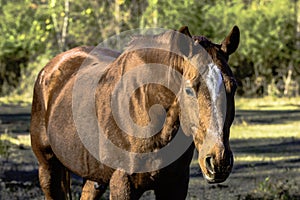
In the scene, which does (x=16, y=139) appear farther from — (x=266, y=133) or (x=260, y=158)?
(x=266, y=133)

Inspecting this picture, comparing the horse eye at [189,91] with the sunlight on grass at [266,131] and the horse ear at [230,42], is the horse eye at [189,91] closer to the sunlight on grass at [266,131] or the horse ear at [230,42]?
the horse ear at [230,42]

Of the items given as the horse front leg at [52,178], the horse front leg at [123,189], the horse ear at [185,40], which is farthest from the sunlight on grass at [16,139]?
the horse ear at [185,40]

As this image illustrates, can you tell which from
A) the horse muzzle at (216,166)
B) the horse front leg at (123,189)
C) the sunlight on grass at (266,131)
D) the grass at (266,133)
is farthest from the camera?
the sunlight on grass at (266,131)

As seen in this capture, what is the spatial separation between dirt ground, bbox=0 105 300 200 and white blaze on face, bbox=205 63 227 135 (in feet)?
14.4

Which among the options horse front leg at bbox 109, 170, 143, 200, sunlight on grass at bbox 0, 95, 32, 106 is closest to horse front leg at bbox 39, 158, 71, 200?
horse front leg at bbox 109, 170, 143, 200

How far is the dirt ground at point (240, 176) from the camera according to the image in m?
8.23

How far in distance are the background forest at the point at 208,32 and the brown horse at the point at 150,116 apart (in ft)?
72.2

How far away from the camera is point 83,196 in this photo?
16.9ft

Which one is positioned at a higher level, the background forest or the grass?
the grass

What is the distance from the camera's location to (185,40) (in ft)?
11.5

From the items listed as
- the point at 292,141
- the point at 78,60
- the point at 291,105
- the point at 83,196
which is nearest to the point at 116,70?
the point at 78,60

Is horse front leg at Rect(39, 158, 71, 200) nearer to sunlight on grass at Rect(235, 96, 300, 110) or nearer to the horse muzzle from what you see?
the horse muzzle

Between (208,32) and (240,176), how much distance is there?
1961 centimetres

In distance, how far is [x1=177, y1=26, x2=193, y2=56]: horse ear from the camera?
3482mm
